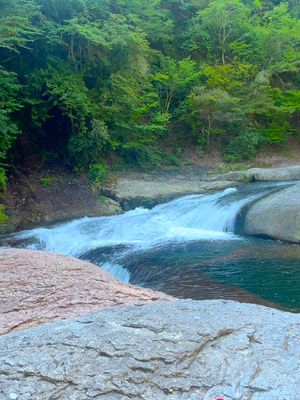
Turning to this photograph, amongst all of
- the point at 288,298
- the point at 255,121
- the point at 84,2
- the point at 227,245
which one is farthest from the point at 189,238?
the point at 255,121

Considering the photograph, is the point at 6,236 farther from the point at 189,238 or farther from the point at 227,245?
the point at 227,245

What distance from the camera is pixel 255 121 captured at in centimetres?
2072

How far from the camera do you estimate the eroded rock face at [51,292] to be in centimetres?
395

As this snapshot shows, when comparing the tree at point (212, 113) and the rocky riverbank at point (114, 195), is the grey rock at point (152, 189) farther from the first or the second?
the tree at point (212, 113)

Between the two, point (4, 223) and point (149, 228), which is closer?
point (149, 228)

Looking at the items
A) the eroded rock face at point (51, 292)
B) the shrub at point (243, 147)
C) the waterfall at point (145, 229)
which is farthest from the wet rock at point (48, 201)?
the shrub at point (243, 147)

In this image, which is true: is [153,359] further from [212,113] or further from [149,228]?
[212,113]

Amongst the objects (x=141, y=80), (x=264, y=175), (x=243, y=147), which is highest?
(x=141, y=80)

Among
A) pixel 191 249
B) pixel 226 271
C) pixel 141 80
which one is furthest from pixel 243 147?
pixel 226 271

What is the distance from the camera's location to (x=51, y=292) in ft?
15.3

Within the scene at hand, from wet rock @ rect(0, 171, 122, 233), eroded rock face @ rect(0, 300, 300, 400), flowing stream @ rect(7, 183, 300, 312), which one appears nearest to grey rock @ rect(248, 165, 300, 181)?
flowing stream @ rect(7, 183, 300, 312)

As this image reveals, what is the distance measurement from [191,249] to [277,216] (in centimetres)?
225

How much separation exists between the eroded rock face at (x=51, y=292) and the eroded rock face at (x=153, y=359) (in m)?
1.11

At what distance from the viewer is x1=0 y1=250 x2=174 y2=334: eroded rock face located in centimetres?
395
